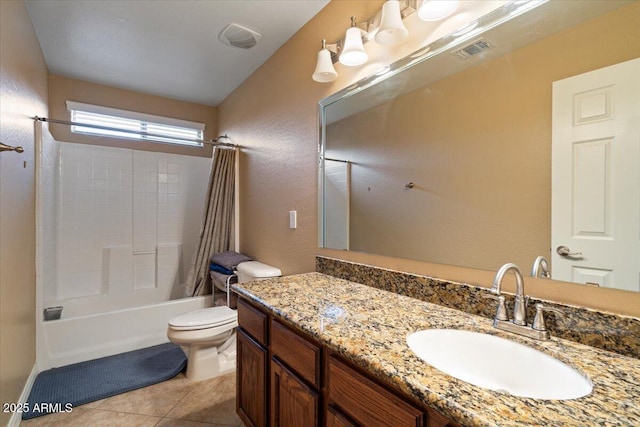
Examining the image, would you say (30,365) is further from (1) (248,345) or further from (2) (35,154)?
(1) (248,345)

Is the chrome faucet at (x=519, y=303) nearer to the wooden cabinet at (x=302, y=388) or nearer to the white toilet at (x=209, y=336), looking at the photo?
the wooden cabinet at (x=302, y=388)

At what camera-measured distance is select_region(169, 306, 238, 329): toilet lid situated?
1.89 m

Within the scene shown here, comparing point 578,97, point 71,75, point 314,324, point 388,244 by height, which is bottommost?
point 314,324

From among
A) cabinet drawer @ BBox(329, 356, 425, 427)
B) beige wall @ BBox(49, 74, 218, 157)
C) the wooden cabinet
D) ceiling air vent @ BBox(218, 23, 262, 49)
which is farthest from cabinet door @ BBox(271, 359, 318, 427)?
beige wall @ BBox(49, 74, 218, 157)

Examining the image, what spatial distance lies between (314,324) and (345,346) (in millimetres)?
173

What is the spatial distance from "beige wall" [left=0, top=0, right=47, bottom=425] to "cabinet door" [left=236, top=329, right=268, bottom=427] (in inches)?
43.1

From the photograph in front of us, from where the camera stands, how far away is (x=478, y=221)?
1.03 meters

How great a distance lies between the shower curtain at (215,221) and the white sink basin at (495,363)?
7.82 ft

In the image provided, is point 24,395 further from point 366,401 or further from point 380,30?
point 380,30

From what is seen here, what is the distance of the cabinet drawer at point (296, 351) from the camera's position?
89 cm

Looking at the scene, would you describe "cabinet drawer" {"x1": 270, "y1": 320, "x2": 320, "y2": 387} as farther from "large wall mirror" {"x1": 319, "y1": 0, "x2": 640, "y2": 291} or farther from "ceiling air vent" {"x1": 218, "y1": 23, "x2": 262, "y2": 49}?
"ceiling air vent" {"x1": 218, "y1": 23, "x2": 262, "y2": 49}

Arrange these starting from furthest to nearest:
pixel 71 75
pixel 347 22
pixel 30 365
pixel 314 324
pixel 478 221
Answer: pixel 71 75 < pixel 30 365 < pixel 347 22 < pixel 478 221 < pixel 314 324

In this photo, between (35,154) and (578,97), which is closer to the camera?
(578,97)

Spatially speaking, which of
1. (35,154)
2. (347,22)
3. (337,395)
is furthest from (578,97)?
(35,154)
